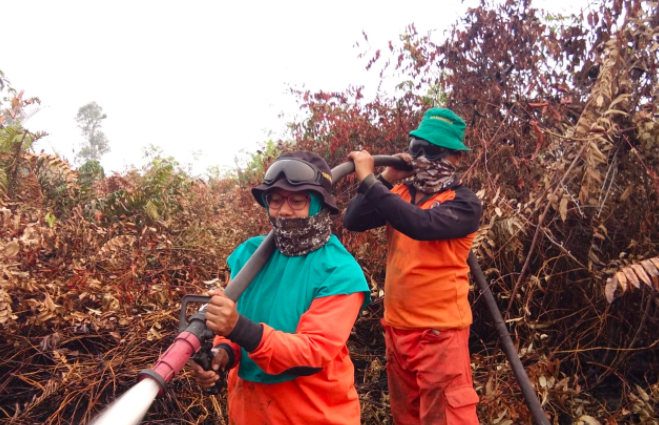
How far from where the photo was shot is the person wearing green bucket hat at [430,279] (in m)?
2.58

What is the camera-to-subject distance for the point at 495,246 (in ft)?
13.0

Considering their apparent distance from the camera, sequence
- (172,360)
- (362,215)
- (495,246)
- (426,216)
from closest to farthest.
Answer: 1. (172,360)
2. (426,216)
3. (362,215)
4. (495,246)

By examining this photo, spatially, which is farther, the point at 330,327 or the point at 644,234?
the point at 644,234

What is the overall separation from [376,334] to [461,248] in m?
1.88

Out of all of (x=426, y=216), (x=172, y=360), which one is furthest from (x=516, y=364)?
(x=172, y=360)

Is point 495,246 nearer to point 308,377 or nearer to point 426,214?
point 426,214

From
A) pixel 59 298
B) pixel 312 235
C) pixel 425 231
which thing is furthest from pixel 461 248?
pixel 59 298

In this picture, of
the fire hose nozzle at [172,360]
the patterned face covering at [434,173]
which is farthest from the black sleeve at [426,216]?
the fire hose nozzle at [172,360]

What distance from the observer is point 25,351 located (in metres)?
3.41

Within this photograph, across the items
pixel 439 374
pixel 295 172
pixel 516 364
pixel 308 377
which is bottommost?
pixel 516 364

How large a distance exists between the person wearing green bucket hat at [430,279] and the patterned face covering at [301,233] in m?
0.74

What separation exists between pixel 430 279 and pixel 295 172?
1200mm

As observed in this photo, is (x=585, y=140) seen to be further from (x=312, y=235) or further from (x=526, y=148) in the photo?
(x=312, y=235)

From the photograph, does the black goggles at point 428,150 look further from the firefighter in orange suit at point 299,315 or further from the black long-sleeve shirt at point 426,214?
the firefighter in orange suit at point 299,315
